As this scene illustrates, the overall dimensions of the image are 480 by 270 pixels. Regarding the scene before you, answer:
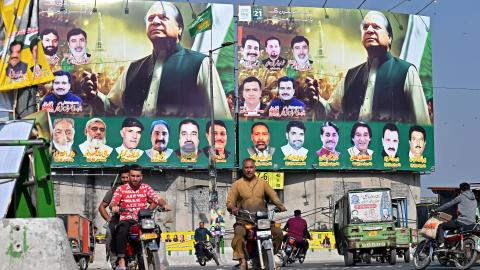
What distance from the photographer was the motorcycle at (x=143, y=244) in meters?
12.8

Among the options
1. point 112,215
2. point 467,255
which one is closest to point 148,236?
point 112,215

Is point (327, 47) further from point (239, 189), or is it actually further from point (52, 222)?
point (52, 222)

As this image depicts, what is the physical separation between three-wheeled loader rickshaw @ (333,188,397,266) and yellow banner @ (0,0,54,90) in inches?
588

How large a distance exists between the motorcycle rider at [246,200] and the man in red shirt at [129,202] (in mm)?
961

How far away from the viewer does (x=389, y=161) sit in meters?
59.5

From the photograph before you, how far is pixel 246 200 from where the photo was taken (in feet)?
45.9

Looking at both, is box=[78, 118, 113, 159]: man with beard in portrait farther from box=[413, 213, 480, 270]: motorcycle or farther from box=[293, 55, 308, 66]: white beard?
box=[413, 213, 480, 270]: motorcycle

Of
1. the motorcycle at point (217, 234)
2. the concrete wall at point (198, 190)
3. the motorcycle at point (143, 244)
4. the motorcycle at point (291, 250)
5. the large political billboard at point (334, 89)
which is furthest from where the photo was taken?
the large political billboard at point (334, 89)

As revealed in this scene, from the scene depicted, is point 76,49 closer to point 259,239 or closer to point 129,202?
point 129,202

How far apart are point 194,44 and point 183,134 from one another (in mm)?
4580

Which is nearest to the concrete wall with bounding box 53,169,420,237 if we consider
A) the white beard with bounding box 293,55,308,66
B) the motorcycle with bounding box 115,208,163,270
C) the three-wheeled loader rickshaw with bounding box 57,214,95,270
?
the white beard with bounding box 293,55,308,66

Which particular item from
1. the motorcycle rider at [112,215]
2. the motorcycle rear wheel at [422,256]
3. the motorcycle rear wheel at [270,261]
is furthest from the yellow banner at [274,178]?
the motorcycle rear wheel at [270,261]

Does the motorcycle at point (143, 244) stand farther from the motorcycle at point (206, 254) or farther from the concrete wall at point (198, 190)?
the concrete wall at point (198, 190)

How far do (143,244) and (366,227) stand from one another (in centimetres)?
1766
